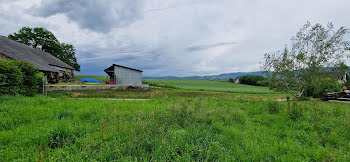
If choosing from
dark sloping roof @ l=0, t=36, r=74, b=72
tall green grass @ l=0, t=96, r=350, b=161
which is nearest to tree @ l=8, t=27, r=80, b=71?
dark sloping roof @ l=0, t=36, r=74, b=72

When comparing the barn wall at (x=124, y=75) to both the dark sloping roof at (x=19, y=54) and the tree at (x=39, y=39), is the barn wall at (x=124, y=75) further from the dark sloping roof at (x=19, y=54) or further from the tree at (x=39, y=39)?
the tree at (x=39, y=39)

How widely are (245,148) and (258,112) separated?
12.7ft

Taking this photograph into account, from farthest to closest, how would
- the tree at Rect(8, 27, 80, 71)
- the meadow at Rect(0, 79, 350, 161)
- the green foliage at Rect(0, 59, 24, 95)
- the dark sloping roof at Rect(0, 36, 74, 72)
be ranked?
the tree at Rect(8, 27, 80, 71), the dark sloping roof at Rect(0, 36, 74, 72), the green foliage at Rect(0, 59, 24, 95), the meadow at Rect(0, 79, 350, 161)

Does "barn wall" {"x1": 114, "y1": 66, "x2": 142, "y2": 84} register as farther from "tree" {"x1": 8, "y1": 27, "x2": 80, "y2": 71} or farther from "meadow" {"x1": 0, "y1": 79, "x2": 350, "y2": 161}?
"tree" {"x1": 8, "y1": 27, "x2": 80, "y2": 71}

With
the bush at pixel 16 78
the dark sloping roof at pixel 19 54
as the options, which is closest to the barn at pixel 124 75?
the dark sloping roof at pixel 19 54

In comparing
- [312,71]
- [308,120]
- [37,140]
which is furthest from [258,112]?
[312,71]

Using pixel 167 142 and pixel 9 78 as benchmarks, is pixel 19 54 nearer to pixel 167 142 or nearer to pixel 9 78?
pixel 9 78

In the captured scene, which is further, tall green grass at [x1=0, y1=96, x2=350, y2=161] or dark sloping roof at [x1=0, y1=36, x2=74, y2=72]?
dark sloping roof at [x1=0, y1=36, x2=74, y2=72]

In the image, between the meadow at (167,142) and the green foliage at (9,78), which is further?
the green foliage at (9,78)

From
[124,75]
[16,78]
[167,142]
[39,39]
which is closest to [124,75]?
[124,75]

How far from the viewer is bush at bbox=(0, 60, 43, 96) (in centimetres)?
693

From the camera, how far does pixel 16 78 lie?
7324mm

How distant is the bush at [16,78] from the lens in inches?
273

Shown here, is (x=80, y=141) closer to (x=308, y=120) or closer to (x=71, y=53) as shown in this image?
(x=308, y=120)
